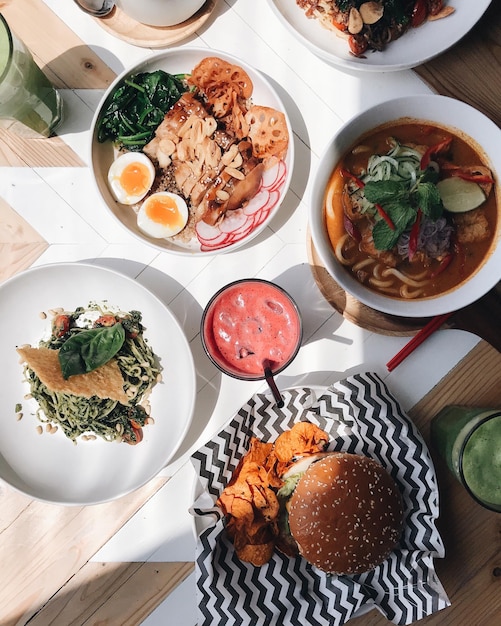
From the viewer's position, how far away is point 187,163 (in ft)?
6.04

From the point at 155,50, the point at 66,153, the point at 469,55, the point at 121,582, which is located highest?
the point at 469,55

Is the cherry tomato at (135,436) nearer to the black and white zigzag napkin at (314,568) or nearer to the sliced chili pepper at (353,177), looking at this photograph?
the black and white zigzag napkin at (314,568)

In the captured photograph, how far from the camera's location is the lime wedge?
1684 millimetres

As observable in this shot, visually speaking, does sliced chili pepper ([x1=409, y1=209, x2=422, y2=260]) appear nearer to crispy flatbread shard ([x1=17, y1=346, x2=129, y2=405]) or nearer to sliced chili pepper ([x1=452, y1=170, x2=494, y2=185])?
sliced chili pepper ([x1=452, y1=170, x2=494, y2=185])

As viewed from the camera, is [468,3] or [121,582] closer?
[468,3]

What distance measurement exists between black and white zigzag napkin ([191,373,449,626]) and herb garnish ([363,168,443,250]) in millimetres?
439

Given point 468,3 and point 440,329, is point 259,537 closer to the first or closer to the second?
point 440,329

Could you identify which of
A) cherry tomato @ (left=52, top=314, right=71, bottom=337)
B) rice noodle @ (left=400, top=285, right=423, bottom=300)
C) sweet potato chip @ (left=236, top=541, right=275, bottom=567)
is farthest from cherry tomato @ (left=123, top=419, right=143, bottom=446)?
rice noodle @ (left=400, top=285, right=423, bottom=300)

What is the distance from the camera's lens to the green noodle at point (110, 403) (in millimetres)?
1873

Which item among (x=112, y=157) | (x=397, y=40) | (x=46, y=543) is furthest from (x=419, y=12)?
(x=46, y=543)

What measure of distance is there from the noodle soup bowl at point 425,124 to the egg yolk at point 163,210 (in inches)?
17.0

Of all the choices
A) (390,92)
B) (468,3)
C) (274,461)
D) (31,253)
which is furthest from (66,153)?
(468,3)

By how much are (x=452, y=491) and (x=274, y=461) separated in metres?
0.59

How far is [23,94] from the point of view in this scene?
168cm
